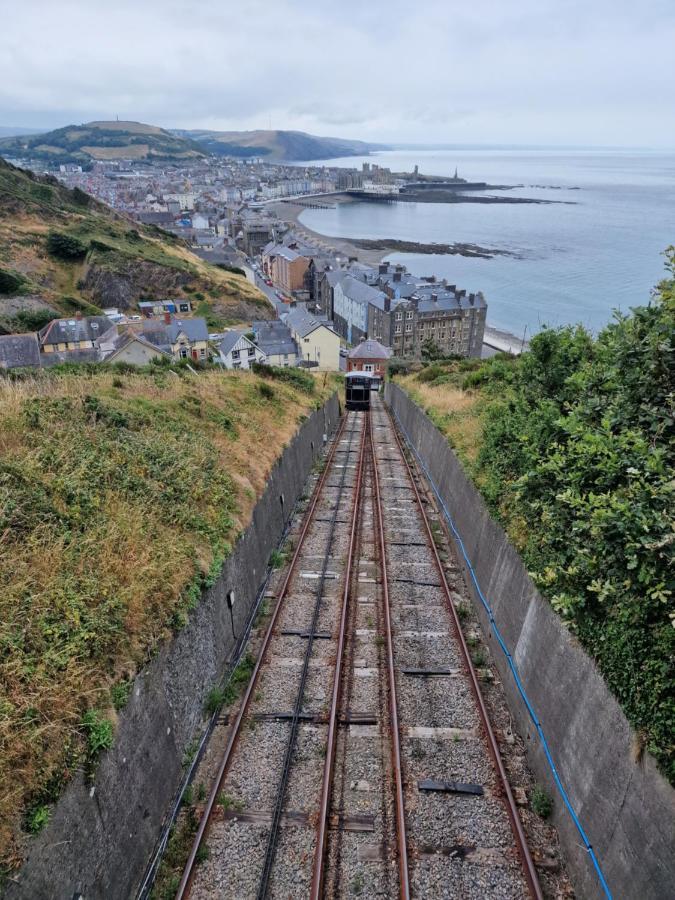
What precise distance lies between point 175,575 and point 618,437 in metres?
8.50

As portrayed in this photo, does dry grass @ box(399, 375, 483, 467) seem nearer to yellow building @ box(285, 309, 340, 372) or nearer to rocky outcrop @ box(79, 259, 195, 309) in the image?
yellow building @ box(285, 309, 340, 372)

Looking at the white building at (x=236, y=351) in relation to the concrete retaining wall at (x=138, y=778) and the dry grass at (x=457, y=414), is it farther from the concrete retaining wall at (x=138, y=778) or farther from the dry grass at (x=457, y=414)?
the concrete retaining wall at (x=138, y=778)

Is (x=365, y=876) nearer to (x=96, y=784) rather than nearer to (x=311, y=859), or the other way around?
(x=311, y=859)

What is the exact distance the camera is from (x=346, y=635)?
12234 mm

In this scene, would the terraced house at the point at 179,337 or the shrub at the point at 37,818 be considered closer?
the shrub at the point at 37,818

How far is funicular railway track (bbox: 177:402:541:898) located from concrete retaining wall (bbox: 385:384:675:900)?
806 millimetres

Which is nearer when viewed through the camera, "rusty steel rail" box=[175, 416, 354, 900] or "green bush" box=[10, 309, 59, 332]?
"rusty steel rail" box=[175, 416, 354, 900]

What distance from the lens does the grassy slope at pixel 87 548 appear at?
6320 millimetres

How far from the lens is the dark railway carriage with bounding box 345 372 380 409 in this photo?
128ft

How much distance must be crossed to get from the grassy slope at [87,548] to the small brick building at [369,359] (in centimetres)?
4131

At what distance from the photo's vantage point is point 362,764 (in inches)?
361

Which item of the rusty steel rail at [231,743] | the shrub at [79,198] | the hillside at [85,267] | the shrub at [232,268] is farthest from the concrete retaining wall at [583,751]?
the shrub at [79,198]

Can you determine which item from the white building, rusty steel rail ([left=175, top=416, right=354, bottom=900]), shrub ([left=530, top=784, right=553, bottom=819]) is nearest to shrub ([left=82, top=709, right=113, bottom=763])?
rusty steel rail ([left=175, top=416, right=354, bottom=900])

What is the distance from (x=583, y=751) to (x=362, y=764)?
151 inches
